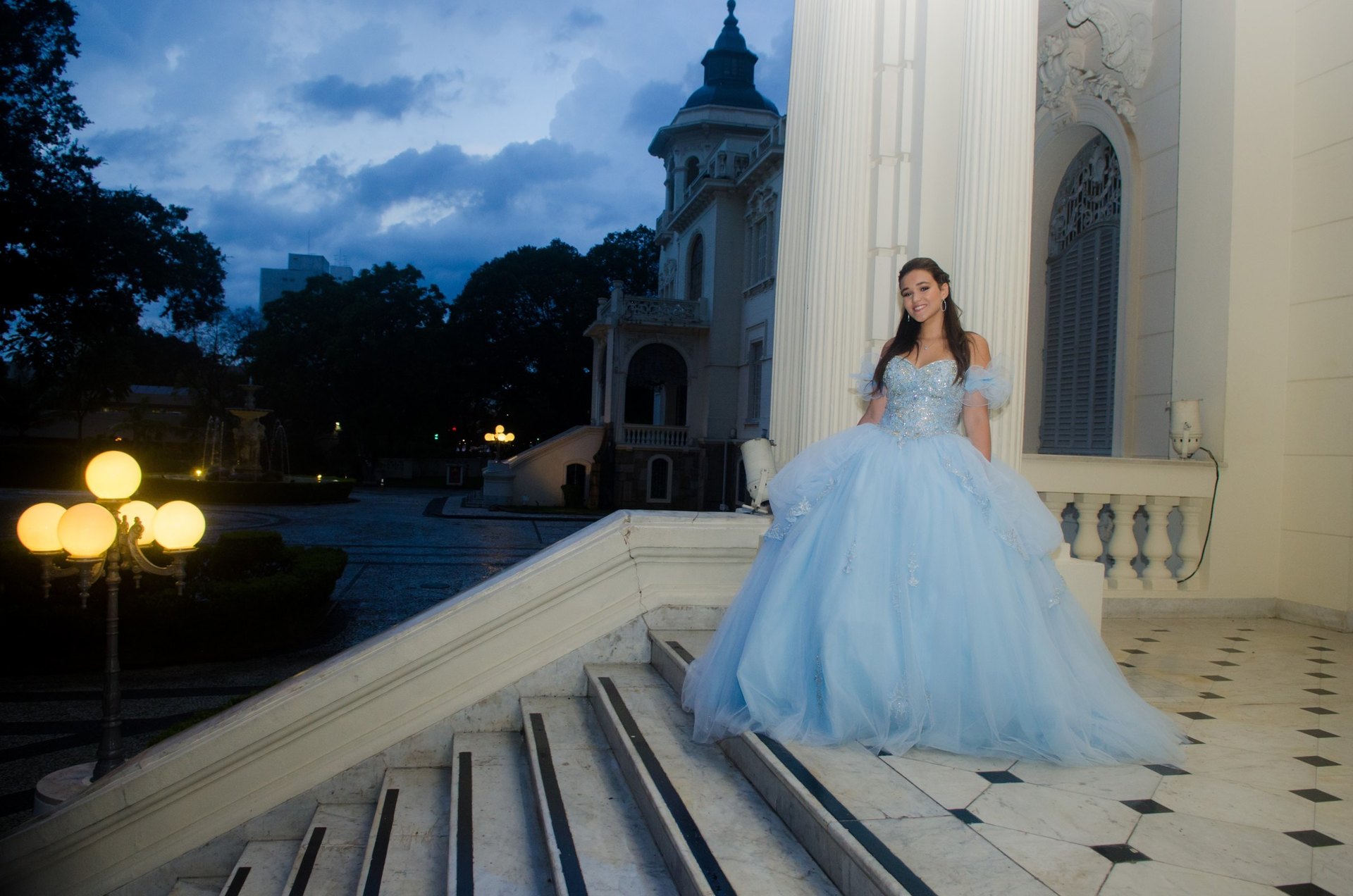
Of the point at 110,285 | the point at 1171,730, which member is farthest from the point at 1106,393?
the point at 110,285

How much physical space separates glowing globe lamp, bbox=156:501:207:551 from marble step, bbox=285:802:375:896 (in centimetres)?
193

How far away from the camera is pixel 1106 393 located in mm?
8797

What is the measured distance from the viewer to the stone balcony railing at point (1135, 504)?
651cm

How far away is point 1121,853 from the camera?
7.64 feet

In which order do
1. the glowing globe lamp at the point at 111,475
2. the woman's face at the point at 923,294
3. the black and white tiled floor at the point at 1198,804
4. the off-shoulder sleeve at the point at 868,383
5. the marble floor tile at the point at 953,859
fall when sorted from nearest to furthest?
the marble floor tile at the point at 953,859 → the black and white tiled floor at the point at 1198,804 → the woman's face at the point at 923,294 → the off-shoulder sleeve at the point at 868,383 → the glowing globe lamp at the point at 111,475

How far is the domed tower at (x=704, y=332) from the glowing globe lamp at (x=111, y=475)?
64.2 feet

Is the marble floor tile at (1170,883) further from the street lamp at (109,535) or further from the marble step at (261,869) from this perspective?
the street lamp at (109,535)

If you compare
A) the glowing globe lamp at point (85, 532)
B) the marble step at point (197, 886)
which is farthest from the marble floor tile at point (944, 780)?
the glowing globe lamp at point (85, 532)

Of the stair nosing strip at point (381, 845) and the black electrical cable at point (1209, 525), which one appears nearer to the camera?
Result: the stair nosing strip at point (381, 845)

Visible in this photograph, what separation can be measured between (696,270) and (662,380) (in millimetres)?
4077

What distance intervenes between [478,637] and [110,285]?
17.8 m

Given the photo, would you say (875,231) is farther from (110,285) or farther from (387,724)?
(110,285)

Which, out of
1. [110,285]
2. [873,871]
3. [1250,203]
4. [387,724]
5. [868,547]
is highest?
[110,285]

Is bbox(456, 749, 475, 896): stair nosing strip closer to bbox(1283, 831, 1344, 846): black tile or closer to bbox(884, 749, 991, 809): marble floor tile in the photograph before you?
bbox(884, 749, 991, 809): marble floor tile
